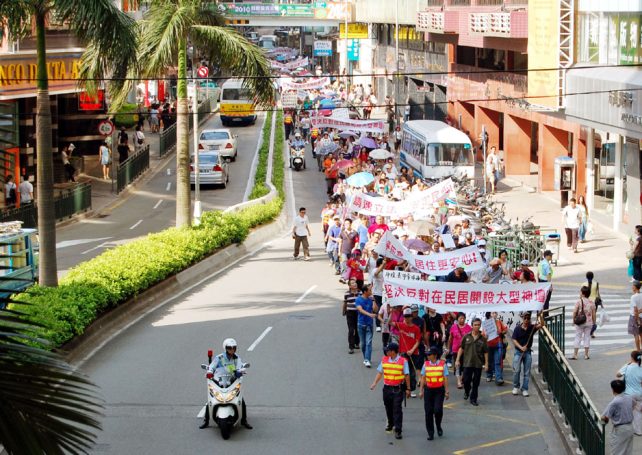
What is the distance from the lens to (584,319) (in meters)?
20.1

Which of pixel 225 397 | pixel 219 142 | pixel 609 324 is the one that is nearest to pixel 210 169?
pixel 219 142

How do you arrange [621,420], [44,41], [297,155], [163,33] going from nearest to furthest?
[621,420]
[44,41]
[163,33]
[297,155]

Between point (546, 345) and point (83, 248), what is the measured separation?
20.4 m

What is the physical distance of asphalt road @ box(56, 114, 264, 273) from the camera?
117 feet

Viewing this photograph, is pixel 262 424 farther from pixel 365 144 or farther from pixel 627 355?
pixel 365 144

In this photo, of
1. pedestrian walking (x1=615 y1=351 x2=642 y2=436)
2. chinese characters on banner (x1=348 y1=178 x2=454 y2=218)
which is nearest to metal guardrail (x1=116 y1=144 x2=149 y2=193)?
chinese characters on banner (x1=348 y1=178 x2=454 y2=218)

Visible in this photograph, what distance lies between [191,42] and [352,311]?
14046mm

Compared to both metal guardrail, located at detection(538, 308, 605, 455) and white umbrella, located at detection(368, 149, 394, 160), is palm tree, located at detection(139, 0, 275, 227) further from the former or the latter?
white umbrella, located at detection(368, 149, 394, 160)

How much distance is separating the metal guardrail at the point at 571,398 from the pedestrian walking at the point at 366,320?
292 centimetres

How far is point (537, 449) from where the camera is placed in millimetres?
15711

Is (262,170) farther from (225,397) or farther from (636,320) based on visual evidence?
(225,397)

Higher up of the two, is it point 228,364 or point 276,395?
point 228,364

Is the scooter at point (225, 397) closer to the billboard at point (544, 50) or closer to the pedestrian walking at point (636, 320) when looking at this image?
the pedestrian walking at point (636, 320)

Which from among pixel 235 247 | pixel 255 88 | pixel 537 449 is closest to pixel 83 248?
pixel 235 247
